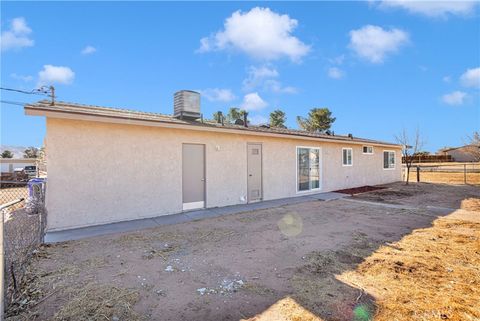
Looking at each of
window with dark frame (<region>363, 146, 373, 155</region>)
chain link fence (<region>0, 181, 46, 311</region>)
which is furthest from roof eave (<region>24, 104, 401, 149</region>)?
window with dark frame (<region>363, 146, 373, 155</region>)

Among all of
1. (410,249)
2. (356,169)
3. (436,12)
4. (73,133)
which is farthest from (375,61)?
(73,133)

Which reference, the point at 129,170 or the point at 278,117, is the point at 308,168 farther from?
the point at 278,117

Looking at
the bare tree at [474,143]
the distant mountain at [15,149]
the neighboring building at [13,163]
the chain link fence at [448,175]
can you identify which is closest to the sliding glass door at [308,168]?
the chain link fence at [448,175]

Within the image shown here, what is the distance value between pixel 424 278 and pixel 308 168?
8678 mm

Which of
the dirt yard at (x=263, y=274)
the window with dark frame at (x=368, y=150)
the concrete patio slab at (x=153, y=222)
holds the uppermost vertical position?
the window with dark frame at (x=368, y=150)

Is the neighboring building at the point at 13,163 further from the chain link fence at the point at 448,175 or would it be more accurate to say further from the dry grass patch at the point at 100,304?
the chain link fence at the point at 448,175

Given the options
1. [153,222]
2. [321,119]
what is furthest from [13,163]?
[321,119]

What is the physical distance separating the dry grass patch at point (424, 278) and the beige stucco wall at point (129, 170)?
18.3 feet

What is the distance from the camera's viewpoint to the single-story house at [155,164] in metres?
6.12

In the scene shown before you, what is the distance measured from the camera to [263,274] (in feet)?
12.3

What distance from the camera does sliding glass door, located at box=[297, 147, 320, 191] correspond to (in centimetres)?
1168

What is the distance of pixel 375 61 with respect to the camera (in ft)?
53.6

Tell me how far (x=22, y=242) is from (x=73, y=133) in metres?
2.88

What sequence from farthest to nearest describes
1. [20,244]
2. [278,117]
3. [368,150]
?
[278,117]
[368,150]
[20,244]
